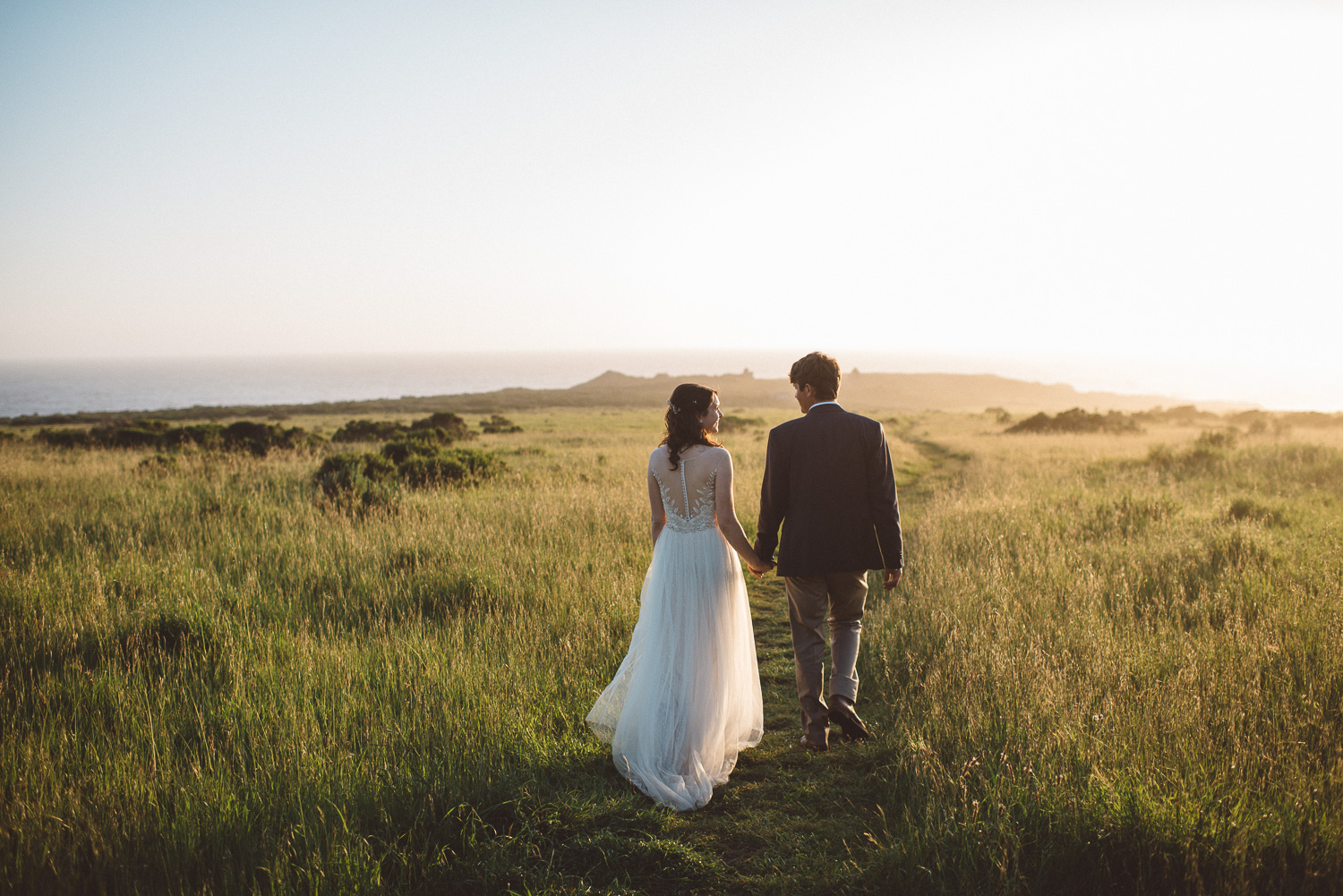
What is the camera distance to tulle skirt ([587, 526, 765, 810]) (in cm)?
406

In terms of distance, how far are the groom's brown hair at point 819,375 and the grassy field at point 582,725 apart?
221 centimetres

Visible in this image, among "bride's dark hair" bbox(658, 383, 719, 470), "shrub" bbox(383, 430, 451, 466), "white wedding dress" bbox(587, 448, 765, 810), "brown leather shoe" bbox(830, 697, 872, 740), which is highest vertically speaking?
"bride's dark hair" bbox(658, 383, 719, 470)

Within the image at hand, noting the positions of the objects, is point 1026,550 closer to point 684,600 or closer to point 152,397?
point 684,600

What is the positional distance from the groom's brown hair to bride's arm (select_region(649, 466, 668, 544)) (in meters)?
1.19

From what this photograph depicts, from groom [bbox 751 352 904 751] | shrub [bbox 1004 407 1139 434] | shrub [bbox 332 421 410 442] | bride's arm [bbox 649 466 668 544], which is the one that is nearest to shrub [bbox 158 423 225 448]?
shrub [bbox 332 421 410 442]

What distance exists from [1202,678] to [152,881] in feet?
20.3

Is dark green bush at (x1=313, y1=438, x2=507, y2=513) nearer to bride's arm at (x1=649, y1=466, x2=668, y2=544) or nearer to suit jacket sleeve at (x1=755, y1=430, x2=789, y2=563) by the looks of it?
bride's arm at (x1=649, y1=466, x2=668, y2=544)

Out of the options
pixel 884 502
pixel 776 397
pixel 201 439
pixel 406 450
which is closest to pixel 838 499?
pixel 884 502

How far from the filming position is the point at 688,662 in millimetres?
4215

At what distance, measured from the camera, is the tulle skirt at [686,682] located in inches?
160

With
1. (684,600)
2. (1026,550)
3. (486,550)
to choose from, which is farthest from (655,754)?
(1026,550)

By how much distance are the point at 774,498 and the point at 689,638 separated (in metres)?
1.14

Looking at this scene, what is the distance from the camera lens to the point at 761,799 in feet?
12.9

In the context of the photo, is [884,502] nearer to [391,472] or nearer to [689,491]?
[689,491]
